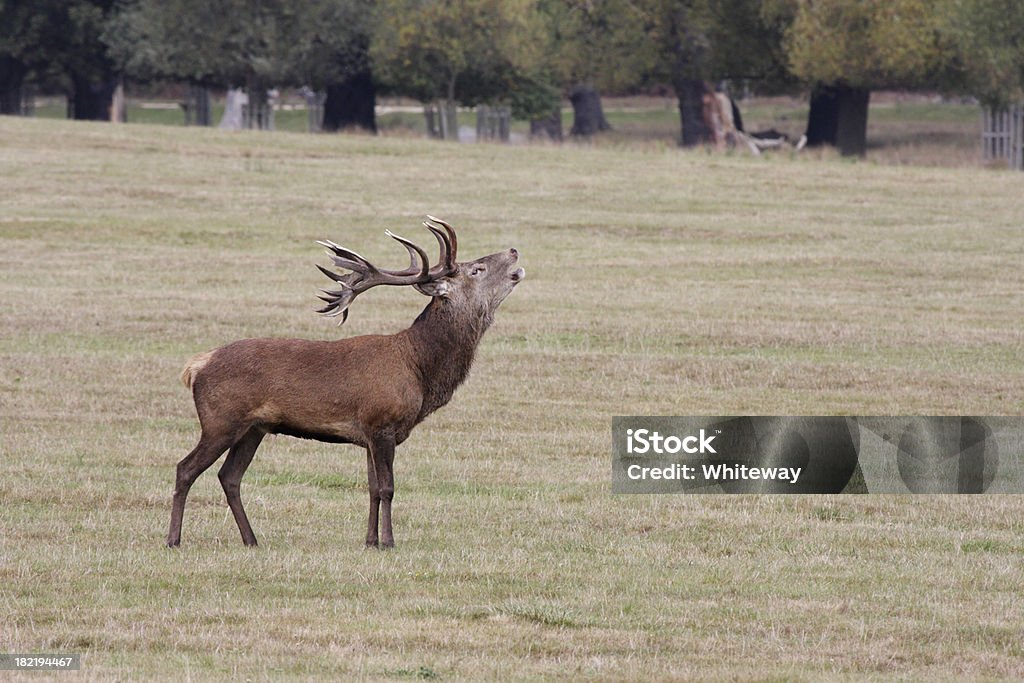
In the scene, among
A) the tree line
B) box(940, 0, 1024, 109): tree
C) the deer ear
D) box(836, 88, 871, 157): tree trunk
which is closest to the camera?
the deer ear

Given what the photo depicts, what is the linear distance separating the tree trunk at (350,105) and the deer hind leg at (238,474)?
51.3m

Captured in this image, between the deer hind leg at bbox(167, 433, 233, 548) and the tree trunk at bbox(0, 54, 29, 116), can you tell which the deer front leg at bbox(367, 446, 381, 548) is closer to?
the deer hind leg at bbox(167, 433, 233, 548)

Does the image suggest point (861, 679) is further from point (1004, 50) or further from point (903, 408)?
point (1004, 50)

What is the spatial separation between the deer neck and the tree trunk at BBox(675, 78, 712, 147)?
161 ft

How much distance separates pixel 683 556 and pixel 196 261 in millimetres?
19783

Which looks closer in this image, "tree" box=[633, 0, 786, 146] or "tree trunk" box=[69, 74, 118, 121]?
"tree" box=[633, 0, 786, 146]

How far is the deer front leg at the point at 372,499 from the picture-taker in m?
10.4

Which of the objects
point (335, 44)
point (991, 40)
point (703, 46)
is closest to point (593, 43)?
point (703, 46)

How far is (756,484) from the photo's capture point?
1291 cm

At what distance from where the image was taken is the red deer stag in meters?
10.3

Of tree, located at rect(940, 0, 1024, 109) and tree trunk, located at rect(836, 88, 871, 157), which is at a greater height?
tree, located at rect(940, 0, 1024, 109)

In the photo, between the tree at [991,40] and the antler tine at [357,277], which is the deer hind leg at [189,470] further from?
the tree at [991,40]

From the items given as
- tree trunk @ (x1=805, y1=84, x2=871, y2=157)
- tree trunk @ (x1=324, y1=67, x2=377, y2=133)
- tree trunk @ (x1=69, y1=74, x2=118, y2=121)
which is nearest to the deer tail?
tree trunk @ (x1=805, y1=84, x2=871, y2=157)

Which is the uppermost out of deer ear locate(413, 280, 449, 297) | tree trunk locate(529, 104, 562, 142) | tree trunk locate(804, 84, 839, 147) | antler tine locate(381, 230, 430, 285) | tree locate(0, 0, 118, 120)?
tree locate(0, 0, 118, 120)
